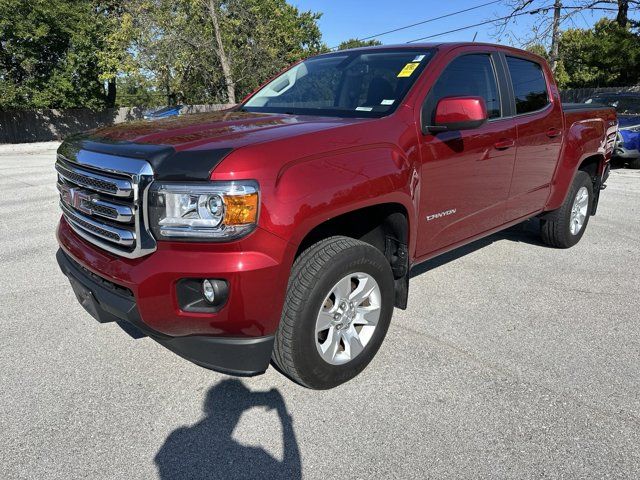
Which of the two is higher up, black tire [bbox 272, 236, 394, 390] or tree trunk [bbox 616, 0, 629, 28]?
tree trunk [bbox 616, 0, 629, 28]

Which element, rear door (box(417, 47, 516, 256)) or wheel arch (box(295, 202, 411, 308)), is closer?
wheel arch (box(295, 202, 411, 308))

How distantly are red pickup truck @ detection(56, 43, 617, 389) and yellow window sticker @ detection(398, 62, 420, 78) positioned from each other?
2cm

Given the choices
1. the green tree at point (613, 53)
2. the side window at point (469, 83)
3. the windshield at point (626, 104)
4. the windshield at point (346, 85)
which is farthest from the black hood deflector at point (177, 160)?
the green tree at point (613, 53)

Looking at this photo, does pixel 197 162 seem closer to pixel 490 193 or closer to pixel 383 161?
pixel 383 161

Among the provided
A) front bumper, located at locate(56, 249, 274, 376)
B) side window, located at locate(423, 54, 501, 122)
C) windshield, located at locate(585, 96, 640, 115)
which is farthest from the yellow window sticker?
windshield, located at locate(585, 96, 640, 115)

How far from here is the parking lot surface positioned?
2291 millimetres

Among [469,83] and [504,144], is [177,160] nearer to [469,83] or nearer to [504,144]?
[469,83]

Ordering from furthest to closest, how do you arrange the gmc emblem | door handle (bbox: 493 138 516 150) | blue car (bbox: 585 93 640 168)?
blue car (bbox: 585 93 640 168), door handle (bbox: 493 138 516 150), the gmc emblem

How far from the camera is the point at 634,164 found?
12023 millimetres

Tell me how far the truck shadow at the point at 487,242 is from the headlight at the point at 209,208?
8.92 feet

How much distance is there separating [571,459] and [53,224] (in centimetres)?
657

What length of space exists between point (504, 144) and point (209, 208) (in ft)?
8.35

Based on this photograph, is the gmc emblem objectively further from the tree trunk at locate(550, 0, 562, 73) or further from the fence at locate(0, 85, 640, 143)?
the fence at locate(0, 85, 640, 143)

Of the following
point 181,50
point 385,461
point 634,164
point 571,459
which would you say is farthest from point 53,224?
point 181,50
